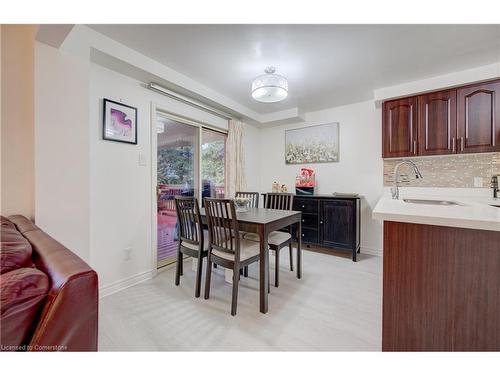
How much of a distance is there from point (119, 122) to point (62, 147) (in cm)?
65

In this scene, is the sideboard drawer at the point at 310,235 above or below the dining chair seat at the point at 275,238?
below

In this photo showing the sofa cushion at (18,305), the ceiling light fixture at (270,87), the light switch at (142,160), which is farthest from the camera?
the light switch at (142,160)

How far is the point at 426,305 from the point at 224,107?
3058mm

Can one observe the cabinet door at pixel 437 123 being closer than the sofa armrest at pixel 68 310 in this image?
No

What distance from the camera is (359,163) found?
3367 millimetres

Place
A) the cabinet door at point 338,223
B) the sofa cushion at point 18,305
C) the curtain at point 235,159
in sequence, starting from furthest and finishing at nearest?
the curtain at point 235,159 → the cabinet door at point 338,223 → the sofa cushion at point 18,305

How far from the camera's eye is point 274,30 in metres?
1.75

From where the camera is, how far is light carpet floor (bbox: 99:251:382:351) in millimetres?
1418

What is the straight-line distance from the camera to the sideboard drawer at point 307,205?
3252mm

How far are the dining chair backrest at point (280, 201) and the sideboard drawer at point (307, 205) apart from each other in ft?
2.39

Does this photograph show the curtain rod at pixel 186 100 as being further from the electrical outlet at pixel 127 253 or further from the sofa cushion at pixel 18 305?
the sofa cushion at pixel 18 305

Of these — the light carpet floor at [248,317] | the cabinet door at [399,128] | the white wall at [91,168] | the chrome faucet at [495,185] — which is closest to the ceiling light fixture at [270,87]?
the white wall at [91,168]
